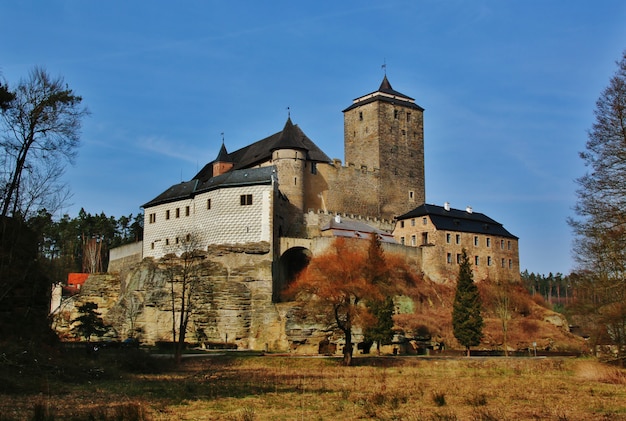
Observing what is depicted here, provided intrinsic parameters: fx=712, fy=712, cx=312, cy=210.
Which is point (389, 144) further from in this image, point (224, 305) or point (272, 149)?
point (224, 305)

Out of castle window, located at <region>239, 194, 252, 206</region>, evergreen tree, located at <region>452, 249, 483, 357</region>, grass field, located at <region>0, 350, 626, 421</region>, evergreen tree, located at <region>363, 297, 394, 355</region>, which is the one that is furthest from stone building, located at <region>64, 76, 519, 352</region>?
grass field, located at <region>0, 350, 626, 421</region>

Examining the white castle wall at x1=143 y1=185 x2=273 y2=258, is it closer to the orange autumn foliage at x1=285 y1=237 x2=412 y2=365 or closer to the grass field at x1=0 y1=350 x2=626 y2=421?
the orange autumn foliage at x1=285 y1=237 x2=412 y2=365

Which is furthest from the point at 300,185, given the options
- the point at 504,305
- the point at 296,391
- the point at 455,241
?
the point at 296,391

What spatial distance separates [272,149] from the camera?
6122 cm

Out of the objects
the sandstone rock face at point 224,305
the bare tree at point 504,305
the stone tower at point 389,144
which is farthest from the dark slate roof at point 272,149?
the bare tree at point 504,305

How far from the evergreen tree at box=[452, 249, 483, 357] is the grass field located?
13870 mm

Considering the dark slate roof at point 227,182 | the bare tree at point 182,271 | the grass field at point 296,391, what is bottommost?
the grass field at point 296,391

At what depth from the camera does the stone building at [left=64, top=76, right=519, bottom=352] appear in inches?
1973

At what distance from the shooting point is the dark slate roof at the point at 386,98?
72.4 m

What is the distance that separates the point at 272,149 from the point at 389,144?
602 inches

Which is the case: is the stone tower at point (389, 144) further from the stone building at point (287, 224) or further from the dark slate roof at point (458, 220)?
the dark slate roof at point (458, 220)

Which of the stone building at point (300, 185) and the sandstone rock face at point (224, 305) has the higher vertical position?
the stone building at point (300, 185)

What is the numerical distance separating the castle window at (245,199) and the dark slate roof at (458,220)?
18381 millimetres

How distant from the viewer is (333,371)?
3102 cm
